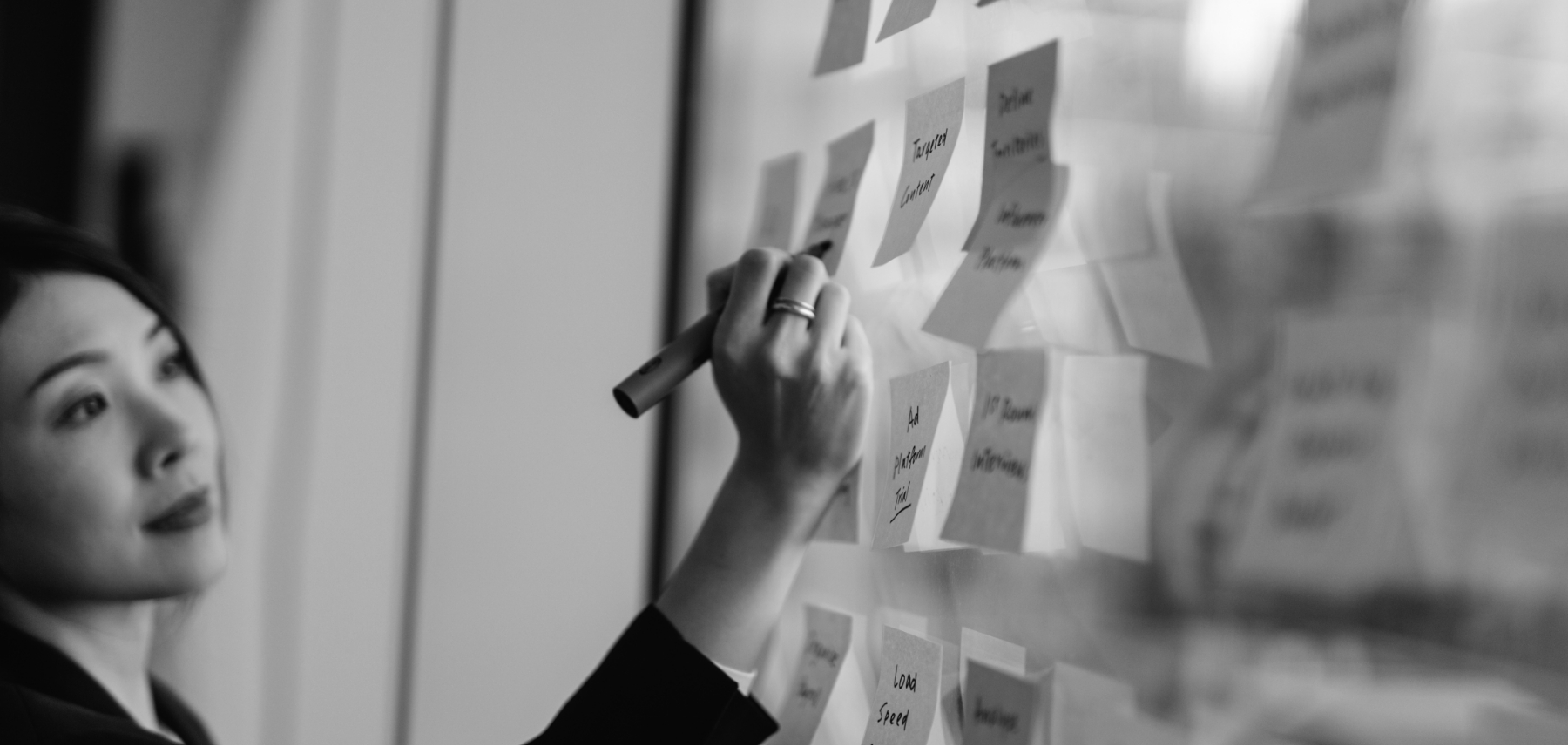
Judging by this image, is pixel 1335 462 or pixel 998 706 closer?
pixel 1335 462

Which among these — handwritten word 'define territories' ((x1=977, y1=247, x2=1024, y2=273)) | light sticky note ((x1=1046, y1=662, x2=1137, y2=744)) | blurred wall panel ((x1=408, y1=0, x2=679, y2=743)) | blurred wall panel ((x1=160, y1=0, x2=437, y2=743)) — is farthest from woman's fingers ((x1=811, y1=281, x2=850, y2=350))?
blurred wall panel ((x1=160, y1=0, x2=437, y2=743))

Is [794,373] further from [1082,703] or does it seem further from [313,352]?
[313,352]

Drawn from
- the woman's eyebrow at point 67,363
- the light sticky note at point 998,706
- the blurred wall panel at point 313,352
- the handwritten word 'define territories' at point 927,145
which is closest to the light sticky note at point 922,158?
the handwritten word 'define territories' at point 927,145

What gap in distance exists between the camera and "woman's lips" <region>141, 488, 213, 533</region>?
0.92m

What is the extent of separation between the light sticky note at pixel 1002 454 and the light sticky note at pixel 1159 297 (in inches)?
2.1

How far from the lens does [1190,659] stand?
39cm

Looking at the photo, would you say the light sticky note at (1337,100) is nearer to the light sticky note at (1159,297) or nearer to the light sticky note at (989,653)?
the light sticky note at (1159,297)

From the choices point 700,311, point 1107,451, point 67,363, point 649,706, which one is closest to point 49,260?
point 67,363

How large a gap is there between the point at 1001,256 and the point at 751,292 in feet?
0.50

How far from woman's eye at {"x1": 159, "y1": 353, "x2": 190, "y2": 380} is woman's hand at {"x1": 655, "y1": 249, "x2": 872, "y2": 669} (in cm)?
61

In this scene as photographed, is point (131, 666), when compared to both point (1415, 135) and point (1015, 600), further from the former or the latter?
point (1415, 135)

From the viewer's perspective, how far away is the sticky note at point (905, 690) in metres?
0.50

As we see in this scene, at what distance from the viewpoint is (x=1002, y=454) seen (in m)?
0.46

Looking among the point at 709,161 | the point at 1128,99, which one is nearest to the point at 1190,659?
the point at 1128,99
